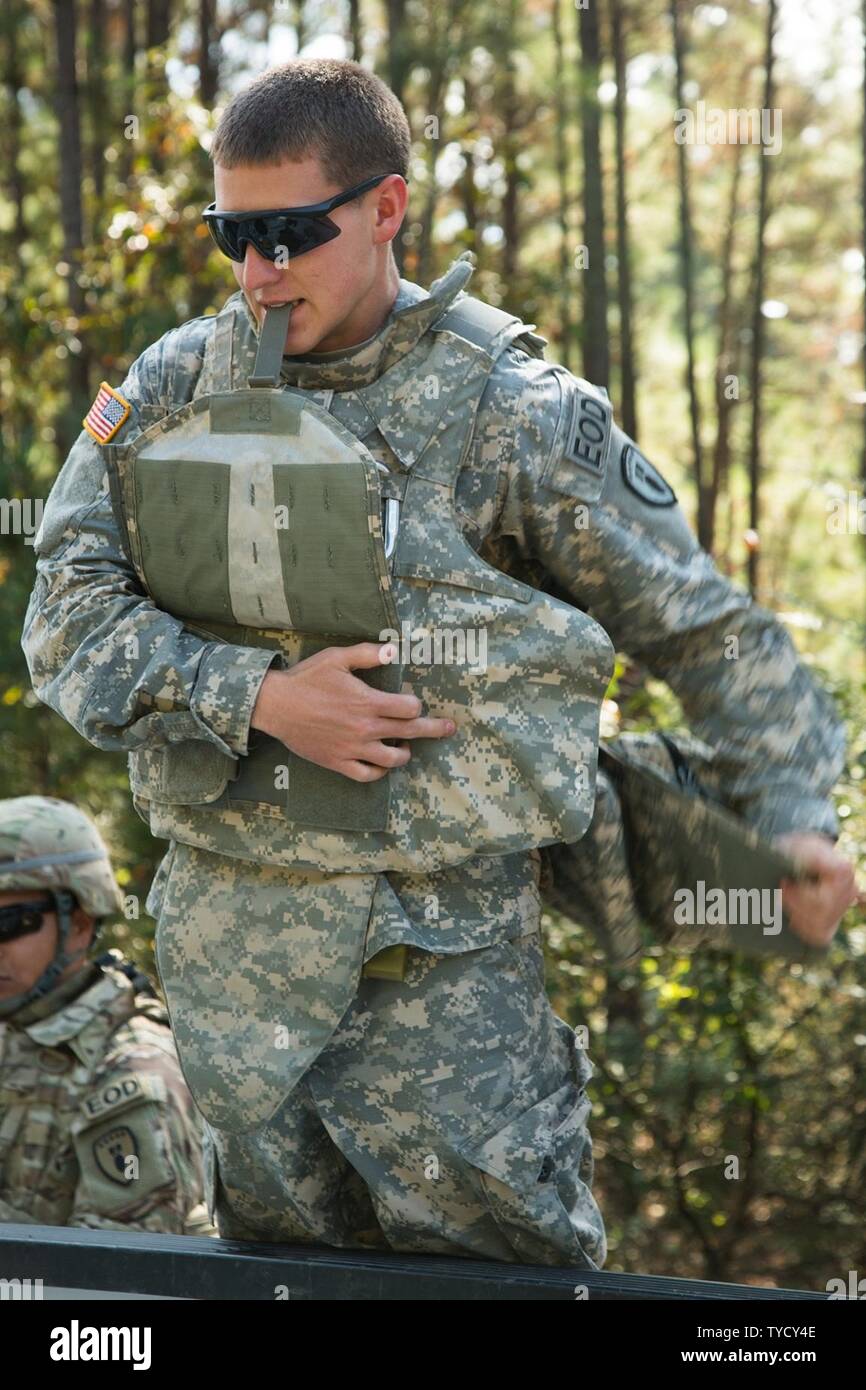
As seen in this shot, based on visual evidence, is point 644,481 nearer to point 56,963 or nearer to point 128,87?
point 56,963

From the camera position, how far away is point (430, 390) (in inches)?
85.7

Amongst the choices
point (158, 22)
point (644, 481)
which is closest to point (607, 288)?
point (158, 22)

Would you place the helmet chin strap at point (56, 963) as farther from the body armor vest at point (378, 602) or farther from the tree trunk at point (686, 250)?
the tree trunk at point (686, 250)

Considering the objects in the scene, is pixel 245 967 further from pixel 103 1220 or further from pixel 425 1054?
pixel 103 1220

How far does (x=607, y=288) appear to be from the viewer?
323 inches

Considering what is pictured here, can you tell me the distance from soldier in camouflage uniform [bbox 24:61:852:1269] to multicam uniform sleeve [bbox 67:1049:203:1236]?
1.11 meters

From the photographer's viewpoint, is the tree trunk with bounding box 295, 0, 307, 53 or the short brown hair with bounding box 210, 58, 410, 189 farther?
the tree trunk with bounding box 295, 0, 307, 53

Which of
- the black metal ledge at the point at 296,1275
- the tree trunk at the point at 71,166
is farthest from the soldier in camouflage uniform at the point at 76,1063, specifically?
the tree trunk at the point at 71,166

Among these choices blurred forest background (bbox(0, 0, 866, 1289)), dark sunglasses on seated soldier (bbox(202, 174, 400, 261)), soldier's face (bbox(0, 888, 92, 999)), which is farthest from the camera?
blurred forest background (bbox(0, 0, 866, 1289))

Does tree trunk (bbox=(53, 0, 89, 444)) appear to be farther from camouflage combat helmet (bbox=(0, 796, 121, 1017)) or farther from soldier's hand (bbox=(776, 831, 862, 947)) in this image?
soldier's hand (bbox=(776, 831, 862, 947))

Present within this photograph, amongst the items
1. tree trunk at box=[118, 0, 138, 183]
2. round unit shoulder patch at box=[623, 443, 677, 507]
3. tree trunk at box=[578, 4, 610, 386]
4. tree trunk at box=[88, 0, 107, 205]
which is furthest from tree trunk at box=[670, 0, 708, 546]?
round unit shoulder patch at box=[623, 443, 677, 507]

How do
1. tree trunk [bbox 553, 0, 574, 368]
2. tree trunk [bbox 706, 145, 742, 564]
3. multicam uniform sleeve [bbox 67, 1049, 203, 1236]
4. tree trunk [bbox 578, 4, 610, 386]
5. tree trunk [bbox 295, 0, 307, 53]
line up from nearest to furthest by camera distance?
multicam uniform sleeve [bbox 67, 1049, 203, 1236] → tree trunk [bbox 578, 4, 610, 386] → tree trunk [bbox 553, 0, 574, 368] → tree trunk [bbox 295, 0, 307, 53] → tree trunk [bbox 706, 145, 742, 564]

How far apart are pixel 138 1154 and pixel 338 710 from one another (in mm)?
1680

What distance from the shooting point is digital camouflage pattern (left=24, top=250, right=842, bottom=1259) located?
2.13 m
